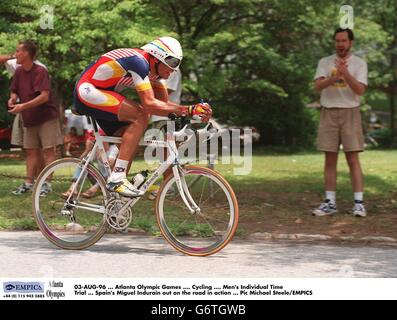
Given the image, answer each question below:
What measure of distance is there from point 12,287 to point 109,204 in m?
1.59

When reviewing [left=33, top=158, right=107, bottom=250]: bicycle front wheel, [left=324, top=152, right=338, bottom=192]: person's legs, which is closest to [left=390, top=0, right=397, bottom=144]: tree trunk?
[left=324, top=152, right=338, bottom=192]: person's legs

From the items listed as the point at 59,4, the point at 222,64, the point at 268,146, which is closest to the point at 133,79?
the point at 59,4

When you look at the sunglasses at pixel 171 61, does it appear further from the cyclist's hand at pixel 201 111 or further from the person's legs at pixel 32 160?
the person's legs at pixel 32 160

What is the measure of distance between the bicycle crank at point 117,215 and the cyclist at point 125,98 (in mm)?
121

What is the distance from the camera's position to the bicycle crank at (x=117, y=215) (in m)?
6.67

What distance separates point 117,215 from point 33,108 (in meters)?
3.71

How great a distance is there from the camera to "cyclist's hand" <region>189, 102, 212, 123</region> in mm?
6219

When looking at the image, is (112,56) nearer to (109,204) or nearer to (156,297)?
(109,204)

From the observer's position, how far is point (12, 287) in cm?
525

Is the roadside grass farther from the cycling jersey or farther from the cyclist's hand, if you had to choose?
the cyclist's hand

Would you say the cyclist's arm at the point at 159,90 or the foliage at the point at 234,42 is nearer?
the cyclist's arm at the point at 159,90

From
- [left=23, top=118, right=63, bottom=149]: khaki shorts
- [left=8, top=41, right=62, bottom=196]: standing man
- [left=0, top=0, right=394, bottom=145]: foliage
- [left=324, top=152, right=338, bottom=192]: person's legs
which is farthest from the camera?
[left=0, top=0, right=394, bottom=145]: foliage

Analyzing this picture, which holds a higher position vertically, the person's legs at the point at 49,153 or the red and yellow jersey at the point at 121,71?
the red and yellow jersey at the point at 121,71

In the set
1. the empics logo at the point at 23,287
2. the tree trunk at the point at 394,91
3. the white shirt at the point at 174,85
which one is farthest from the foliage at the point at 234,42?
the empics logo at the point at 23,287
